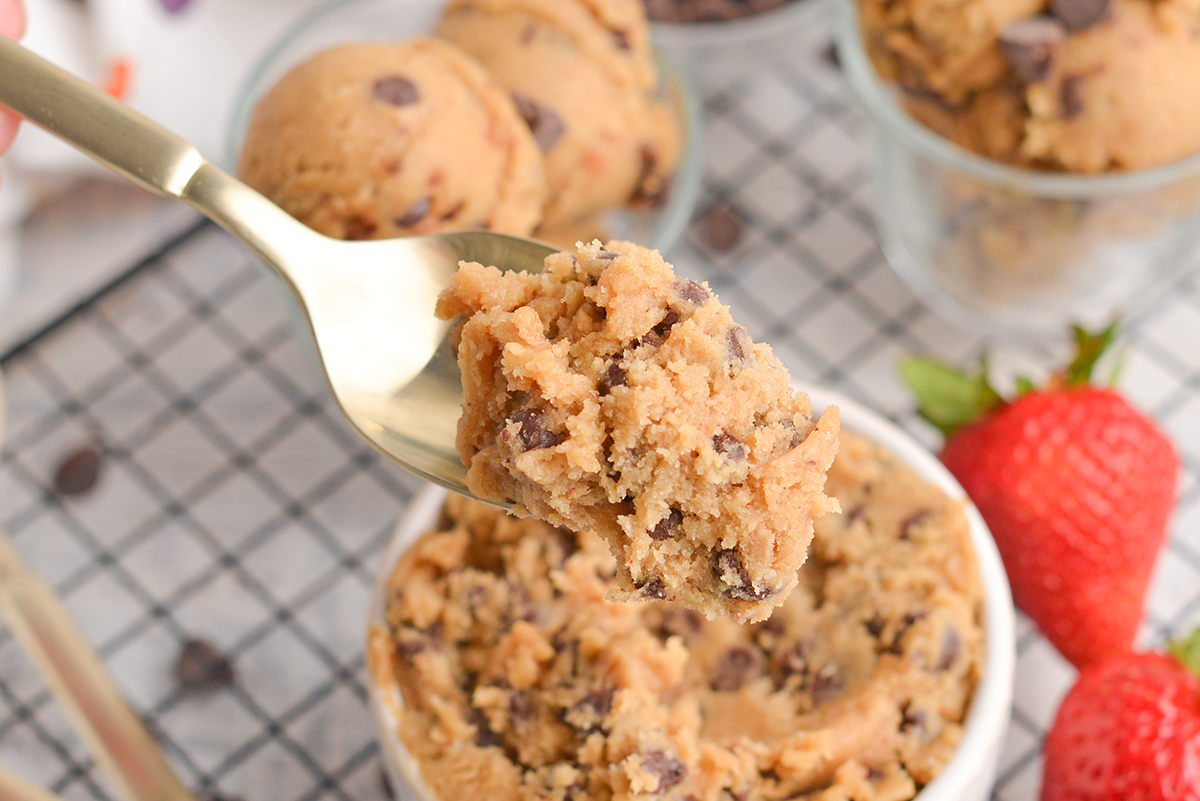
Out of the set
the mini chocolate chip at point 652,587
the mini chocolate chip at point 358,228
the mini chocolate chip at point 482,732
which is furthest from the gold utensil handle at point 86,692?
the mini chocolate chip at point 652,587

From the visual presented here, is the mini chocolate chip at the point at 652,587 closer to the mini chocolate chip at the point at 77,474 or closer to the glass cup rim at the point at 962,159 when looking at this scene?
the glass cup rim at the point at 962,159

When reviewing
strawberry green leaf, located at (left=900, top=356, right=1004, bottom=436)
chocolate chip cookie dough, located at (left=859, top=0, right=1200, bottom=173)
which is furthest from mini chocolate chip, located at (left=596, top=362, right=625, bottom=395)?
chocolate chip cookie dough, located at (left=859, top=0, right=1200, bottom=173)

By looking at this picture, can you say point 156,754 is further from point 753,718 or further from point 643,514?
point 643,514

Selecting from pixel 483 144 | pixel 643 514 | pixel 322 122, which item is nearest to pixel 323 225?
pixel 322 122

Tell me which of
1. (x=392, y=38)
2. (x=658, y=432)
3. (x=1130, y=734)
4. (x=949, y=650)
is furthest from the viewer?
(x=392, y=38)

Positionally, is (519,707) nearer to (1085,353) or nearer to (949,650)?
(949,650)

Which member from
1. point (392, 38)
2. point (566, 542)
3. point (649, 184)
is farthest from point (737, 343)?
point (392, 38)
